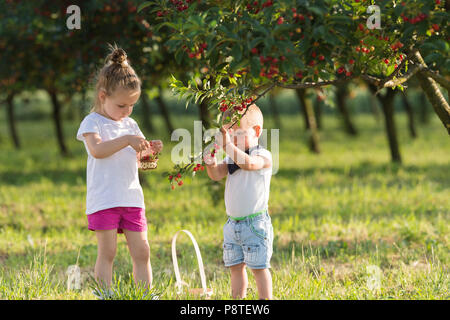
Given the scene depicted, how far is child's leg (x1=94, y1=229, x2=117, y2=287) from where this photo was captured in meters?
3.87

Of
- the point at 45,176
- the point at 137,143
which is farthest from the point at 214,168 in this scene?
the point at 45,176

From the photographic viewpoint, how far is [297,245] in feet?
18.9

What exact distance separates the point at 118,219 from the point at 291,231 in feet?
10.2

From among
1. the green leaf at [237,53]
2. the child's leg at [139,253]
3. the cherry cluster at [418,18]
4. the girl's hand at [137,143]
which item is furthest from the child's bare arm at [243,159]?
the cherry cluster at [418,18]

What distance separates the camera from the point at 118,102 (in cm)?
382

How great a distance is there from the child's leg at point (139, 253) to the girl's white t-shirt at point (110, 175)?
0.74 feet

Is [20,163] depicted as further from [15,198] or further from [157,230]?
[157,230]

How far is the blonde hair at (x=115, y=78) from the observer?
3787 mm

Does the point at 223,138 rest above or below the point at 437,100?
below

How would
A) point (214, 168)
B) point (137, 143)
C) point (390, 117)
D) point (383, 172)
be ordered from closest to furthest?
point (137, 143)
point (214, 168)
point (383, 172)
point (390, 117)

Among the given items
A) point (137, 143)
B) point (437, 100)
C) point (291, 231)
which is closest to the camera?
point (137, 143)

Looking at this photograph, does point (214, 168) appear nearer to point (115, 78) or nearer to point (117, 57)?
point (115, 78)

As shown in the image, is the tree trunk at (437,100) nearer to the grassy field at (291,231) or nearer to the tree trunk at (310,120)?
the grassy field at (291,231)
